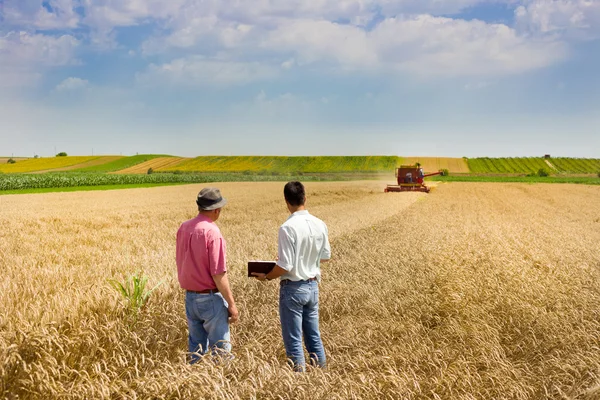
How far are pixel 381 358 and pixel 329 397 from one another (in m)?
1.41

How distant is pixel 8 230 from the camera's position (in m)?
15.0

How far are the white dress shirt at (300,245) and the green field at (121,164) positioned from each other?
11585 cm

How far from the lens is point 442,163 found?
114125 mm

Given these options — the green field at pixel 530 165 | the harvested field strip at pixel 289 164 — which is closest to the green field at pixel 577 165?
the green field at pixel 530 165

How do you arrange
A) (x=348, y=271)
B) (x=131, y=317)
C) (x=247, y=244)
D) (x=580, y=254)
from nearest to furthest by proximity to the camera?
(x=131, y=317)
(x=348, y=271)
(x=580, y=254)
(x=247, y=244)

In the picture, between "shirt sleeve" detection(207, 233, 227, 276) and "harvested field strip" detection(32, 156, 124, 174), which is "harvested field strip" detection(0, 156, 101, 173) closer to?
"harvested field strip" detection(32, 156, 124, 174)

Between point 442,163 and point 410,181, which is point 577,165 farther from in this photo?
point 410,181

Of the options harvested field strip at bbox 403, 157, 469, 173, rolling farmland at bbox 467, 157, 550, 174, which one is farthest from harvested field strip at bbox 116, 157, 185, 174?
rolling farmland at bbox 467, 157, 550, 174

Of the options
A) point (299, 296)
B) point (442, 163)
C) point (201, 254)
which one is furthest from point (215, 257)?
point (442, 163)

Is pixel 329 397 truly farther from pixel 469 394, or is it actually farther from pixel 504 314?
pixel 504 314

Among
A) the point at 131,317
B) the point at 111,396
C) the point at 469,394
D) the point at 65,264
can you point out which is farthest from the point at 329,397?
the point at 65,264

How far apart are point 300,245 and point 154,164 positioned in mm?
118099

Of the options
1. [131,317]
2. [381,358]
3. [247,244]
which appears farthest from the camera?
[247,244]

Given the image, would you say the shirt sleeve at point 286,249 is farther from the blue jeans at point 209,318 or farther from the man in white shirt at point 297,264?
the blue jeans at point 209,318
